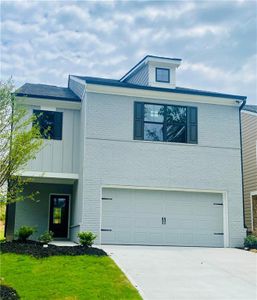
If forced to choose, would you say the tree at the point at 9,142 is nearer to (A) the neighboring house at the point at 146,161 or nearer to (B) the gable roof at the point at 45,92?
(A) the neighboring house at the point at 146,161

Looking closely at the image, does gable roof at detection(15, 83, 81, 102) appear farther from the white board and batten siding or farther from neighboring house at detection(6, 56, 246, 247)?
the white board and batten siding

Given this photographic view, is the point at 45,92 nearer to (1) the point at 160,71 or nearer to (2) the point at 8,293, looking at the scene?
(1) the point at 160,71

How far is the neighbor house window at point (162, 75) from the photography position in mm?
19609

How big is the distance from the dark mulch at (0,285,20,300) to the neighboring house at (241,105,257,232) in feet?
45.9

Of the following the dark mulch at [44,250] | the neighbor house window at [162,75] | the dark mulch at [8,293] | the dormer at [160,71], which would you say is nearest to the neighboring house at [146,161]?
the dormer at [160,71]

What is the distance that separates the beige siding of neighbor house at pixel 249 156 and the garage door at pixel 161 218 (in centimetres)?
391

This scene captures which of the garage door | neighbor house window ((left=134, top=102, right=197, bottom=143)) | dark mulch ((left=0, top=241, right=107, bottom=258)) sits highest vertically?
neighbor house window ((left=134, top=102, right=197, bottom=143))

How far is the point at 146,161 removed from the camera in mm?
17125

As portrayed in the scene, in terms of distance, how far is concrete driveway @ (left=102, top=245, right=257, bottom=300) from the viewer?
991 cm

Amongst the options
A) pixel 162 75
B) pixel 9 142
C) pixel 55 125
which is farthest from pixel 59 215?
pixel 9 142

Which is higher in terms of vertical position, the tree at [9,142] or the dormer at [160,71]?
the dormer at [160,71]

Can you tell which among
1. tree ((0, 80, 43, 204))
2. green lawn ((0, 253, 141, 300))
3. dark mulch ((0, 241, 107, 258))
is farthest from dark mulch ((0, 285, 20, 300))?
dark mulch ((0, 241, 107, 258))

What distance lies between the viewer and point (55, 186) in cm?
2041

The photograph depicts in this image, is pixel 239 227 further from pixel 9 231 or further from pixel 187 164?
pixel 9 231
